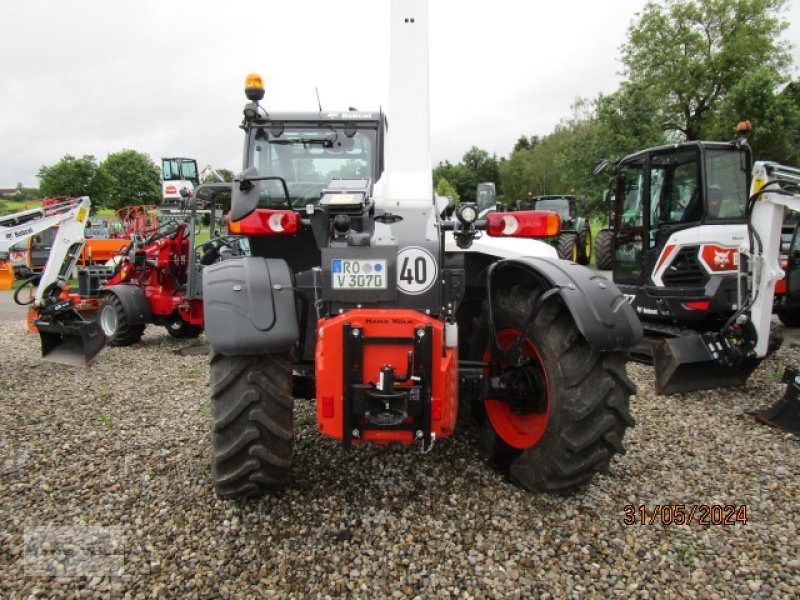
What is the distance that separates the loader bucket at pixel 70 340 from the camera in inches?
239

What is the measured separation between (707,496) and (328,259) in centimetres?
242

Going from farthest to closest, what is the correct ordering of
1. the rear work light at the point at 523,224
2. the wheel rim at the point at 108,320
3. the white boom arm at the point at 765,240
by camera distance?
the wheel rim at the point at 108,320
the white boom arm at the point at 765,240
the rear work light at the point at 523,224

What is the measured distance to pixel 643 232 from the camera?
6559 mm

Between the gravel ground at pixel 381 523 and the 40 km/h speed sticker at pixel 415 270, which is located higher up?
the 40 km/h speed sticker at pixel 415 270

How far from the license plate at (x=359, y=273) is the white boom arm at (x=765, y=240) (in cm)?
388

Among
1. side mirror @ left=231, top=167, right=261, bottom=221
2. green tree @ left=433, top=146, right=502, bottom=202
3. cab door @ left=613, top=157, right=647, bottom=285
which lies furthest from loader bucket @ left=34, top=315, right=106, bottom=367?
green tree @ left=433, top=146, right=502, bottom=202

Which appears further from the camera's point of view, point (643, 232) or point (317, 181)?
point (643, 232)

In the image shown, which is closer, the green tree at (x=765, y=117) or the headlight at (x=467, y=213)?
the headlight at (x=467, y=213)

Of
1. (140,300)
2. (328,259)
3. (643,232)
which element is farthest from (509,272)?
(140,300)

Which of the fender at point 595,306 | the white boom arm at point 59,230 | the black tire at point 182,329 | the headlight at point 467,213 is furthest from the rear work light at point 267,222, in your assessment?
the black tire at point 182,329

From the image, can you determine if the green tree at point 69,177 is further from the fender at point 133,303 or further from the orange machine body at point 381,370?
the orange machine body at point 381,370

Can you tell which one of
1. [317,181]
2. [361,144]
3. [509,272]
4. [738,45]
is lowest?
[509,272]

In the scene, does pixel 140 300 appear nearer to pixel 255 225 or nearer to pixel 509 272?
pixel 255 225

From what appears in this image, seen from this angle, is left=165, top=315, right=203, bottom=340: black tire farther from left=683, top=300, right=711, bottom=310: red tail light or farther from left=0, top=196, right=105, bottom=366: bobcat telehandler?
left=683, top=300, right=711, bottom=310: red tail light
